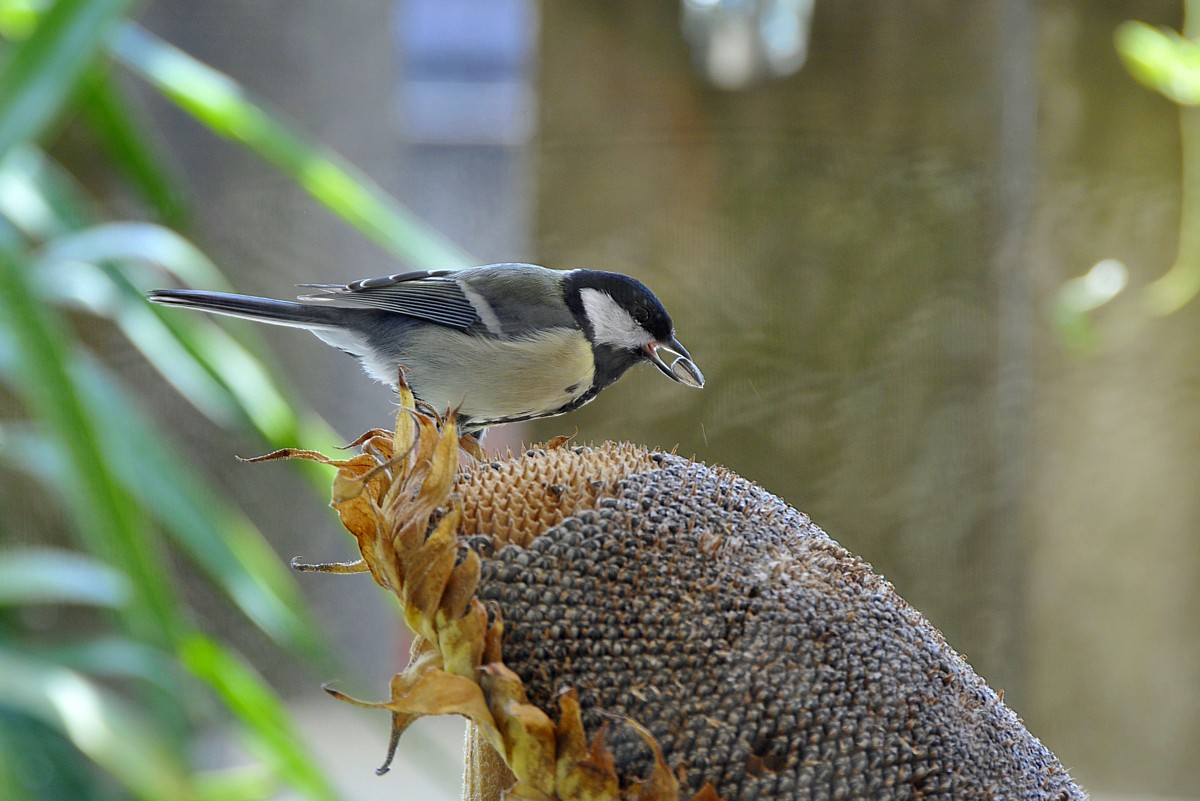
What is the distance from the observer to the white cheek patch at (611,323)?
603 millimetres

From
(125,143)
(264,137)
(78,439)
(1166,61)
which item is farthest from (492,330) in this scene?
(1166,61)

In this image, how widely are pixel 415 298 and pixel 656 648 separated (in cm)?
36

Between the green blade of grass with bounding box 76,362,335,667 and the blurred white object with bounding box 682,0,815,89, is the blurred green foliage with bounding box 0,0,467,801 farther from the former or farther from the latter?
the blurred white object with bounding box 682,0,815,89

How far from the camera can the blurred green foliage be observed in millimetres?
677

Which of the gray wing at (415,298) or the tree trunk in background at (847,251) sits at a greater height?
the tree trunk in background at (847,251)

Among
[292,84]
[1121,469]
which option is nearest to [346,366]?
[292,84]

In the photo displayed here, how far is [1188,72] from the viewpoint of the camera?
1004 millimetres

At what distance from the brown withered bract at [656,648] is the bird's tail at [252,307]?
236mm

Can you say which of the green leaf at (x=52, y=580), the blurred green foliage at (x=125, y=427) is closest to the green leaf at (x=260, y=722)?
the blurred green foliage at (x=125, y=427)

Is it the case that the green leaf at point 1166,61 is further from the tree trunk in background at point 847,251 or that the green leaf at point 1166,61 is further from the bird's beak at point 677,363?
the bird's beak at point 677,363

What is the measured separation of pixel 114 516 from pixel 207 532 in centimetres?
13

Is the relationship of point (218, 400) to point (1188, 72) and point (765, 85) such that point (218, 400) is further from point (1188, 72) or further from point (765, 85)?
point (1188, 72)

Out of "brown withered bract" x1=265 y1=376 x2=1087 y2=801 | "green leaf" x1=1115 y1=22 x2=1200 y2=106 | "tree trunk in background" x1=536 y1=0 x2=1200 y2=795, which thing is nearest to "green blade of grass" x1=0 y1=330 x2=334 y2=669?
"tree trunk in background" x1=536 y1=0 x2=1200 y2=795

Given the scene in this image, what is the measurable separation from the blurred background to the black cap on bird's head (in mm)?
309
